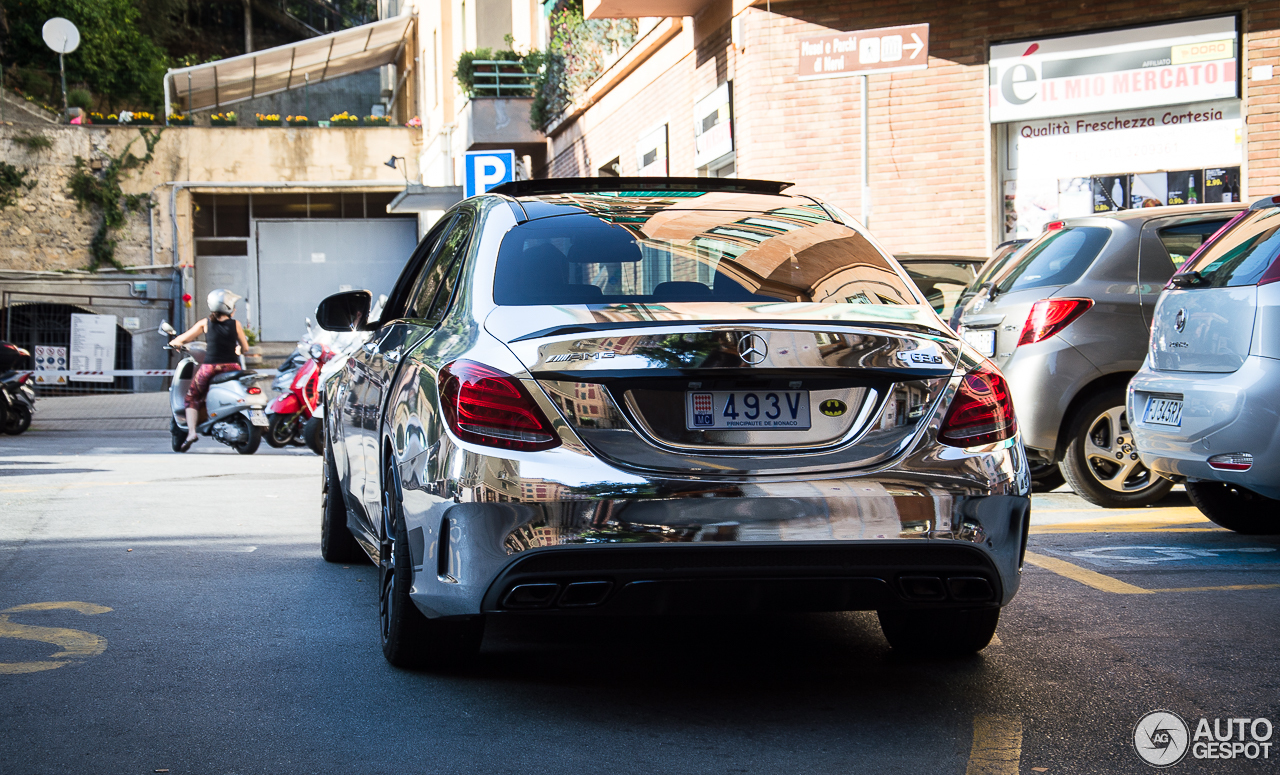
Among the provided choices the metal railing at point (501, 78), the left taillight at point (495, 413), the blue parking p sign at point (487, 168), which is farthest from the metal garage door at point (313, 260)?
the left taillight at point (495, 413)

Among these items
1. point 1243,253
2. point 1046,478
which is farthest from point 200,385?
point 1243,253

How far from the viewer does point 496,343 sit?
12.7 feet

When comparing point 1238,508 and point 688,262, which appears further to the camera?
point 1238,508

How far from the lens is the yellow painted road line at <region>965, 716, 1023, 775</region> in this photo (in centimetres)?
345

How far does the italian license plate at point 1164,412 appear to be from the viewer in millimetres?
6398

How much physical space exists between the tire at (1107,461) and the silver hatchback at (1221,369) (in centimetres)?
125

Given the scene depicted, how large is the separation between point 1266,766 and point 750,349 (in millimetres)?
1664

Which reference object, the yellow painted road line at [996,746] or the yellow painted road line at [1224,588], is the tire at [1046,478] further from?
the yellow painted road line at [996,746]

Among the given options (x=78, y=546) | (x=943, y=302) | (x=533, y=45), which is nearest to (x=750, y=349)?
(x=78, y=546)

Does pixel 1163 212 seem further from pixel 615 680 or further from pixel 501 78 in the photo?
pixel 501 78

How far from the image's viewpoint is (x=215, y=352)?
49.2 ft

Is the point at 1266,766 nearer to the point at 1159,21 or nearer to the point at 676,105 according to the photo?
the point at 1159,21

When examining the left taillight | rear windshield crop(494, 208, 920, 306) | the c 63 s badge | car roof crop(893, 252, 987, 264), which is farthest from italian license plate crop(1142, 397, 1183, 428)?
A: car roof crop(893, 252, 987, 264)

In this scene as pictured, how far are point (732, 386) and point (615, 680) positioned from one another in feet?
3.85
